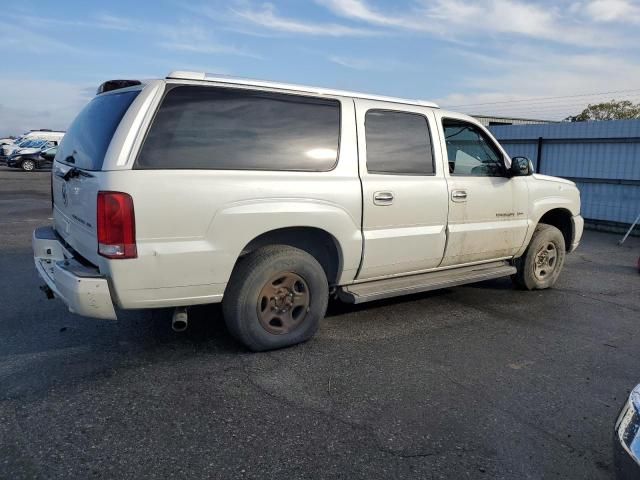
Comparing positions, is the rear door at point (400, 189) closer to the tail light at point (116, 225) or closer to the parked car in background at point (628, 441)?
the tail light at point (116, 225)

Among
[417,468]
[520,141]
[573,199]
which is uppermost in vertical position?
[520,141]

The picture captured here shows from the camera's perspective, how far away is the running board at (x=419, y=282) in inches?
180

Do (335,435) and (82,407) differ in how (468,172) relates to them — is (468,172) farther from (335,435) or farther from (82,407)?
(82,407)

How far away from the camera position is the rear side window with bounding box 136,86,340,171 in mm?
3643

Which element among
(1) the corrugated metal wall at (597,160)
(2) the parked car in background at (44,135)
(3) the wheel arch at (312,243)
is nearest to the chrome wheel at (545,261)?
(3) the wheel arch at (312,243)

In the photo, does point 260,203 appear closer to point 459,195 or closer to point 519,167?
point 459,195

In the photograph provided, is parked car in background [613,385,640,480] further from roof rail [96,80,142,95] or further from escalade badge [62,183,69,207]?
escalade badge [62,183,69,207]

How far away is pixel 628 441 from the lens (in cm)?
206

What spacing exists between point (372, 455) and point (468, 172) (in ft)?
10.9

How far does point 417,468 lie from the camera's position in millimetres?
2768

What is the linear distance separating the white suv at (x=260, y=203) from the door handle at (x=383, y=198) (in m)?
0.01

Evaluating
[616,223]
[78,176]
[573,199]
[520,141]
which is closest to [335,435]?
[78,176]

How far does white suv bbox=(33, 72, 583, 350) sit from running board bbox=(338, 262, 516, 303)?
0.02 metres

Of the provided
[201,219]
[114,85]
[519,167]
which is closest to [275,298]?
[201,219]
